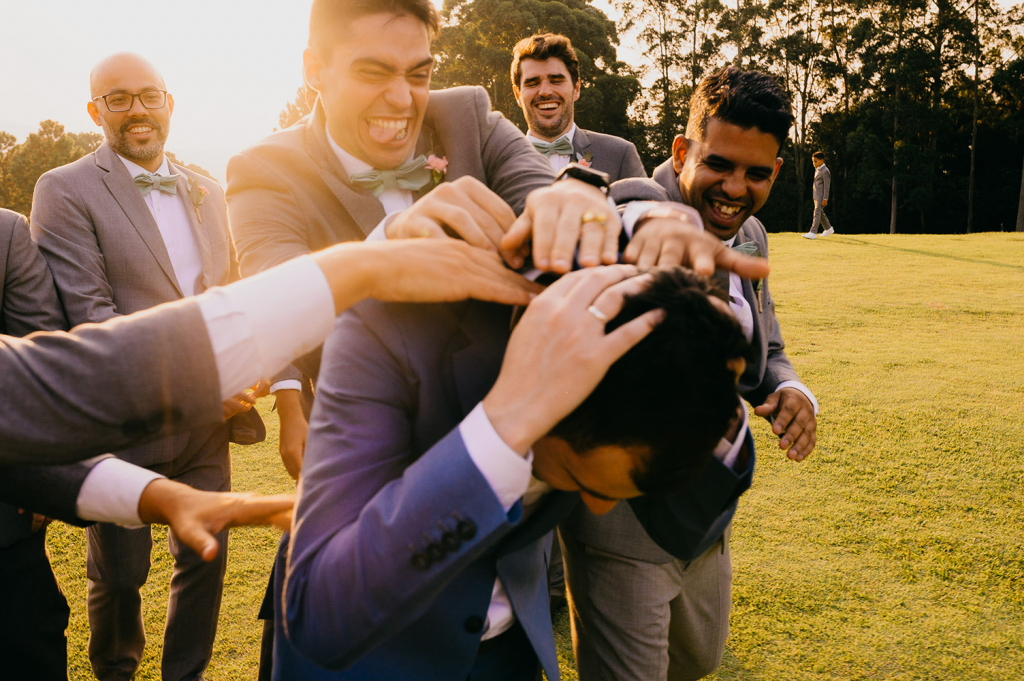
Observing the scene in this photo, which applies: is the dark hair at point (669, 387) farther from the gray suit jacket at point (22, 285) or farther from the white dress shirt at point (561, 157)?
the white dress shirt at point (561, 157)

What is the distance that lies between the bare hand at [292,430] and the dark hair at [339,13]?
4.54 ft

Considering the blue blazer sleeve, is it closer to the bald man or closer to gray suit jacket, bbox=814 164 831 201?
the bald man

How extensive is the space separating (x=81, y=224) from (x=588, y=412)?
336 centimetres

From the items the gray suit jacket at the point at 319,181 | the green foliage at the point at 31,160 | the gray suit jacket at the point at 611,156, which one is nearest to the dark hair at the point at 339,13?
the gray suit jacket at the point at 319,181

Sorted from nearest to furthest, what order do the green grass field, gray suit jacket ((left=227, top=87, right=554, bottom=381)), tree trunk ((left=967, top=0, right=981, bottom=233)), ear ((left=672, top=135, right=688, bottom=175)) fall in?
gray suit jacket ((left=227, top=87, right=554, bottom=381)) < ear ((left=672, top=135, right=688, bottom=175)) < the green grass field < tree trunk ((left=967, top=0, right=981, bottom=233))

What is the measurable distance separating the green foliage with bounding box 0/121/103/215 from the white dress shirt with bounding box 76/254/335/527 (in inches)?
1338

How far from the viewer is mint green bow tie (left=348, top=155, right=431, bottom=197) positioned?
88.9 inches

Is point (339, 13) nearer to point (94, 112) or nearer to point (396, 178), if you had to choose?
point (396, 178)

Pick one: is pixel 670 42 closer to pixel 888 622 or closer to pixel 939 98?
pixel 939 98

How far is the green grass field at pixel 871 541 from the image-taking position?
3412 millimetres

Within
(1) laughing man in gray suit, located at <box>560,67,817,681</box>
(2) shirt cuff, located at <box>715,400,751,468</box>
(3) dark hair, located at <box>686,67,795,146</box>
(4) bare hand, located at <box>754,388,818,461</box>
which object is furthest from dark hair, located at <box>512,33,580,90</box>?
(2) shirt cuff, located at <box>715,400,751,468</box>

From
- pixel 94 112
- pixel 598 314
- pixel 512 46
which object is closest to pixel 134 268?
pixel 94 112

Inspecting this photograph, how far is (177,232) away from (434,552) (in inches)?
140

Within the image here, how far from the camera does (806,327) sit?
991cm
